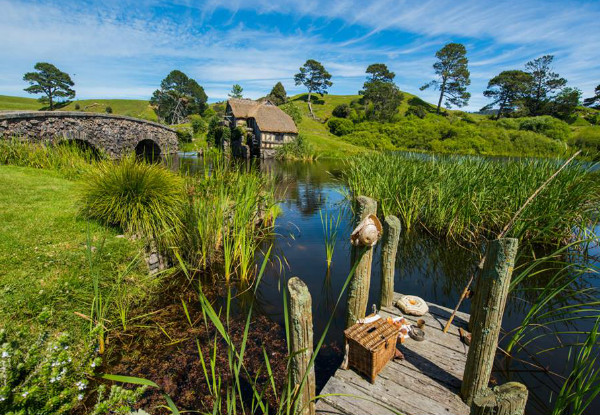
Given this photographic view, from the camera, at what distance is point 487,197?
7.22 metres

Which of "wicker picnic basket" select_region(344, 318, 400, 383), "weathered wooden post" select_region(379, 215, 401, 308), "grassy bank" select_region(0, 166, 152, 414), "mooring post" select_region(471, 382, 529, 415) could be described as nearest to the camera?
"mooring post" select_region(471, 382, 529, 415)

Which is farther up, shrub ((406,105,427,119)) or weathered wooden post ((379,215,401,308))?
shrub ((406,105,427,119))

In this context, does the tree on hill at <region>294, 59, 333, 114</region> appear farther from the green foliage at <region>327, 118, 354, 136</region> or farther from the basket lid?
the basket lid

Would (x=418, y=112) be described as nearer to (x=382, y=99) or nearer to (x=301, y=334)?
(x=382, y=99)

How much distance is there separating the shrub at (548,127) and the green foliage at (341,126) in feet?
95.6

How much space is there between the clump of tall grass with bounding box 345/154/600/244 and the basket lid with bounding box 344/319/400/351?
13.6 ft

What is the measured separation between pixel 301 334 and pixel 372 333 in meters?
1.13

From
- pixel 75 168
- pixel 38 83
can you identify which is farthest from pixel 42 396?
pixel 38 83

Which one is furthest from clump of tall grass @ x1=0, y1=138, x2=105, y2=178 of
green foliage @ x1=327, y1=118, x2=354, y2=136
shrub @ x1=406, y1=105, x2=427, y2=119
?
shrub @ x1=406, y1=105, x2=427, y2=119

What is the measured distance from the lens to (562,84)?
52.7 m

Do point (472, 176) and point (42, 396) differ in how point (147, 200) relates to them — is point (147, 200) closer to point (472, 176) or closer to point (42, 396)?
point (42, 396)

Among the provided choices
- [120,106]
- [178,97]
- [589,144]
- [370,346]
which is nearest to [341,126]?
[178,97]

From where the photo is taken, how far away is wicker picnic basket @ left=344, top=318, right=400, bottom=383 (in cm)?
280

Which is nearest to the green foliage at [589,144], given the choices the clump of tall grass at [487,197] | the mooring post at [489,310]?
the clump of tall grass at [487,197]
